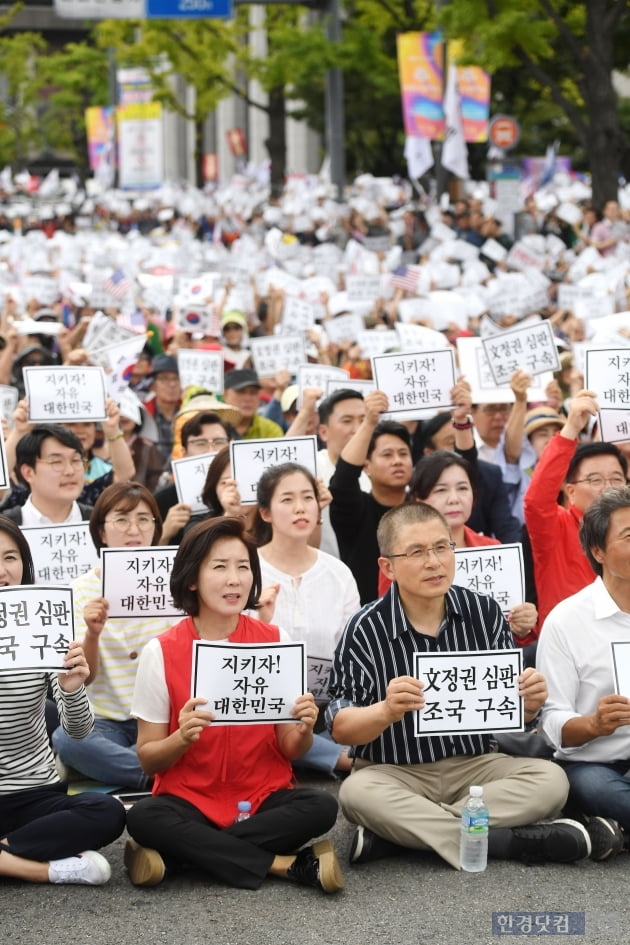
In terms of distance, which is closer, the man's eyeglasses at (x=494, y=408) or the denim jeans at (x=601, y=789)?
the denim jeans at (x=601, y=789)

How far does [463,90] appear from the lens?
22.7 m

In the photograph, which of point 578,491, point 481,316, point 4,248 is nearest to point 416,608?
point 578,491

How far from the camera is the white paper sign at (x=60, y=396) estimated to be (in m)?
7.62

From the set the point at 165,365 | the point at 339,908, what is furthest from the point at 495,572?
the point at 165,365

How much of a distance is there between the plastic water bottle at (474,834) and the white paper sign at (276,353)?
5.70 meters

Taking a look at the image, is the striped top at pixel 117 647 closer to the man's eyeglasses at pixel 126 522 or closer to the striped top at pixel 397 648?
the man's eyeglasses at pixel 126 522

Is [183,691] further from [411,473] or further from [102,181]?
[102,181]

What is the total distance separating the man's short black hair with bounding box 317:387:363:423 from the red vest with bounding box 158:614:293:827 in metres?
2.44

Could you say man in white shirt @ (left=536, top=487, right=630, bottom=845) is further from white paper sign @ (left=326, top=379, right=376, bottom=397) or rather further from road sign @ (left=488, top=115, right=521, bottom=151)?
road sign @ (left=488, top=115, right=521, bottom=151)

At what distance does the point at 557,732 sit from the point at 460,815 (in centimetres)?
46

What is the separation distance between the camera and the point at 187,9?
20.2 metres

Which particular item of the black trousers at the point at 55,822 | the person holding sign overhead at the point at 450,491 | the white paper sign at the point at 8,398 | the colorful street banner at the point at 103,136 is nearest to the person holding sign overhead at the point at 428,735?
the black trousers at the point at 55,822

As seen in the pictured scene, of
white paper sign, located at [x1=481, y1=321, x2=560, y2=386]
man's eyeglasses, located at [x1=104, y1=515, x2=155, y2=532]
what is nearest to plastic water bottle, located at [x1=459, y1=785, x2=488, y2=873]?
man's eyeglasses, located at [x1=104, y1=515, x2=155, y2=532]

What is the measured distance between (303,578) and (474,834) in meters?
1.59
